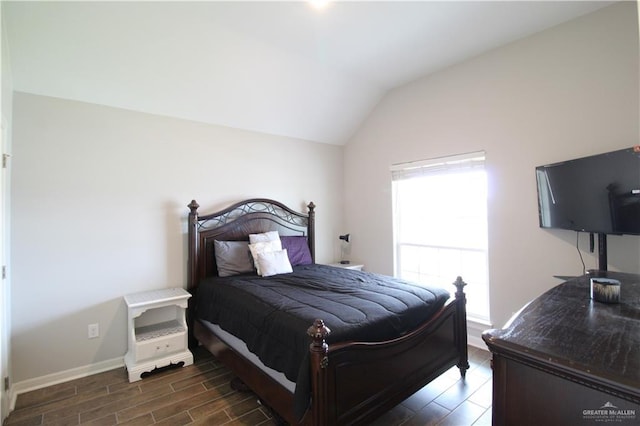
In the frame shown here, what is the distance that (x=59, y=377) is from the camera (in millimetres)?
2500

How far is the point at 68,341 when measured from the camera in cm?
256

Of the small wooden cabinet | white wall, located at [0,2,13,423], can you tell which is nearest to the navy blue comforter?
the small wooden cabinet

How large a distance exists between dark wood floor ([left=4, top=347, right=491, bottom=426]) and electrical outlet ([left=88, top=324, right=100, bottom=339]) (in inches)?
13.3

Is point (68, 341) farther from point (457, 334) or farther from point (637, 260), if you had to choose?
point (637, 260)

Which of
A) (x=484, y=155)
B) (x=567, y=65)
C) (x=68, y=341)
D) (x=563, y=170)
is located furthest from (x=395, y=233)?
(x=68, y=341)

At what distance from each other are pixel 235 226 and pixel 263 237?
13.9 inches

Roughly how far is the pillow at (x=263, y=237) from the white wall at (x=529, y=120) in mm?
1879

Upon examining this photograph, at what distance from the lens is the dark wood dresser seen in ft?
2.42

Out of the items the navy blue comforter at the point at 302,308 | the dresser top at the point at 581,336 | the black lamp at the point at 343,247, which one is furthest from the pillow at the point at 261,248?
the dresser top at the point at 581,336

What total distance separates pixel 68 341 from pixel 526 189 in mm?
4308

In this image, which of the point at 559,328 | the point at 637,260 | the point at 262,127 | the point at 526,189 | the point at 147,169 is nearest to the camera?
the point at 559,328

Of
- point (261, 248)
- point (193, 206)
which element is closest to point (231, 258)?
point (261, 248)

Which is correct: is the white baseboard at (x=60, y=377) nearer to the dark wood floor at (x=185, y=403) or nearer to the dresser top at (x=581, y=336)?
the dark wood floor at (x=185, y=403)

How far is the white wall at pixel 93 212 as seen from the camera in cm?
242
